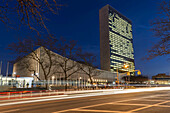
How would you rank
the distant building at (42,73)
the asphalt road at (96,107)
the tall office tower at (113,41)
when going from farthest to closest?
the tall office tower at (113,41), the distant building at (42,73), the asphalt road at (96,107)

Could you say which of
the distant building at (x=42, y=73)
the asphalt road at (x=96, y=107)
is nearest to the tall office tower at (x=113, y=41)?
the distant building at (x=42, y=73)

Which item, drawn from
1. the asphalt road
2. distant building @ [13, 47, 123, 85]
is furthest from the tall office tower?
the asphalt road

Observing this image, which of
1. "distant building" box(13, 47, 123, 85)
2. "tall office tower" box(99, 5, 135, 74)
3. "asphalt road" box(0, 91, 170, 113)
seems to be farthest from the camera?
"tall office tower" box(99, 5, 135, 74)

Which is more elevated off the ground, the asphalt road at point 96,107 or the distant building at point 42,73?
the distant building at point 42,73

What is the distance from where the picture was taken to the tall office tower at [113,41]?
16500cm

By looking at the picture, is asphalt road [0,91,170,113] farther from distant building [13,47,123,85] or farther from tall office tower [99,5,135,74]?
tall office tower [99,5,135,74]

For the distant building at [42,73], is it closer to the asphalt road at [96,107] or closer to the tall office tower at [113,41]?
the asphalt road at [96,107]

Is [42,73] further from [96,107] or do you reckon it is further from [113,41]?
[113,41]

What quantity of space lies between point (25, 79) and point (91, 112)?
49.3m

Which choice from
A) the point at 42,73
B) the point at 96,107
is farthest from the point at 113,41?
the point at 96,107

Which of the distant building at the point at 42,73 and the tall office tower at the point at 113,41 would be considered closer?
the distant building at the point at 42,73

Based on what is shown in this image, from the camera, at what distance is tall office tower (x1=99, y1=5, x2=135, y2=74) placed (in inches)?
6496

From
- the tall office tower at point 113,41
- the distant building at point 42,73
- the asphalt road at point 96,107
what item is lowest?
the asphalt road at point 96,107

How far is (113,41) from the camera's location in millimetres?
175250
